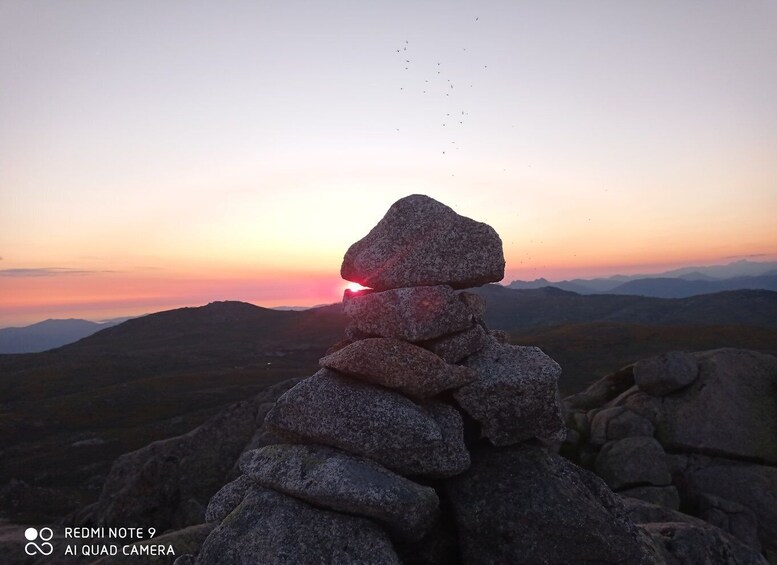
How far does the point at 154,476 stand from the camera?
90.8 feet

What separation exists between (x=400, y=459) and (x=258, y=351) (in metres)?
167

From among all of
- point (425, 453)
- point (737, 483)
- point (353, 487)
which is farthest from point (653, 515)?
point (353, 487)

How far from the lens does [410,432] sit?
534 inches

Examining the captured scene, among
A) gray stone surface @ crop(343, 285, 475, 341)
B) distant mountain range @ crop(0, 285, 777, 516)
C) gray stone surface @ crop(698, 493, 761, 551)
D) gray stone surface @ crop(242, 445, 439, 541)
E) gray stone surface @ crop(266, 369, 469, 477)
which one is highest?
gray stone surface @ crop(343, 285, 475, 341)

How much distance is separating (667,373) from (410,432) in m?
23.7

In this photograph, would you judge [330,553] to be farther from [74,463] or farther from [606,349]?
[606,349]

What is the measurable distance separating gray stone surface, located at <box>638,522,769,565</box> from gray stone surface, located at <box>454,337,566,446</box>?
5.62 meters

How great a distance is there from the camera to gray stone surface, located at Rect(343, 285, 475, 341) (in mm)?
15773

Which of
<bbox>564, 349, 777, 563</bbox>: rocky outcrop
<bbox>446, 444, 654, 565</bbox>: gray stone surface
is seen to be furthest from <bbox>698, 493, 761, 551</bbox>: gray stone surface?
<bbox>446, 444, 654, 565</bbox>: gray stone surface

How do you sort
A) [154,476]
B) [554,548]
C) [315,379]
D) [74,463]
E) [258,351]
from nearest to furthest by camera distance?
[554,548]
[315,379]
[154,476]
[74,463]
[258,351]

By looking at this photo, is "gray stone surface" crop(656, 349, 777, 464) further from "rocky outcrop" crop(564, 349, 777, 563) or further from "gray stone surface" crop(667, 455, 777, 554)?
"gray stone surface" crop(667, 455, 777, 554)

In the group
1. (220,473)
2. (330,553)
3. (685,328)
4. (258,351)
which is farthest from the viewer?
(258,351)

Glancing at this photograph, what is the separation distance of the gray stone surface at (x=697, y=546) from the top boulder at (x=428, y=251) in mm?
10710

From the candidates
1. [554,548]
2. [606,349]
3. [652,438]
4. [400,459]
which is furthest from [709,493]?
[606,349]
